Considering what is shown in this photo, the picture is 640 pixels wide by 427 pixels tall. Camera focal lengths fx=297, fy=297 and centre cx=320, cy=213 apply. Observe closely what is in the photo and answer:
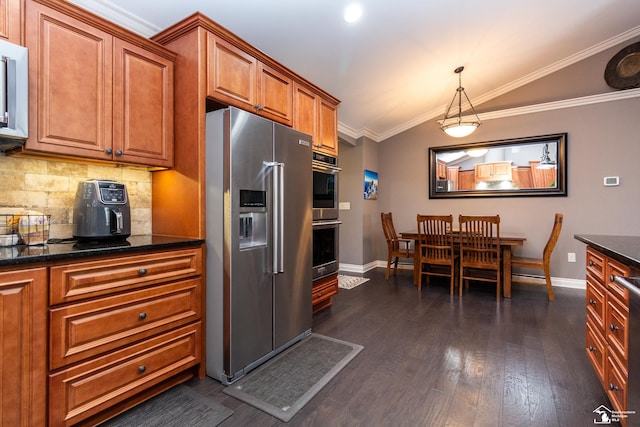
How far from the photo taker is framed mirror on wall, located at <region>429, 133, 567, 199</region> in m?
4.37

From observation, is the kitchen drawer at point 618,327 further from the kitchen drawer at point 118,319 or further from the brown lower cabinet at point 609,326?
the kitchen drawer at point 118,319

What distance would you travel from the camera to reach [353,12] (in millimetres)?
2566

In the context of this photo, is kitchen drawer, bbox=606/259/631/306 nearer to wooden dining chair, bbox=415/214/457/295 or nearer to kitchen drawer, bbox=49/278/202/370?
kitchen drawer, bbox=49/278/202/370

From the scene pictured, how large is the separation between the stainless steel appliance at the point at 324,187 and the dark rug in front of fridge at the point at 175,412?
175cm

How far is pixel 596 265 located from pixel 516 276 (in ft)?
10.1

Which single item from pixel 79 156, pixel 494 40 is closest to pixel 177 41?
pixel 79 156

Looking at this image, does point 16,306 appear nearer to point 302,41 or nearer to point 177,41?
point 177,41

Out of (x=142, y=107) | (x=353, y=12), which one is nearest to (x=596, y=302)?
(x=353, y=12)

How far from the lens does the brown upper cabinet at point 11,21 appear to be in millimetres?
1426

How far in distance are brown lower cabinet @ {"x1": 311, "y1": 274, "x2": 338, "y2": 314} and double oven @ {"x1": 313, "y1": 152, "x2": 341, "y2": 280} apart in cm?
8

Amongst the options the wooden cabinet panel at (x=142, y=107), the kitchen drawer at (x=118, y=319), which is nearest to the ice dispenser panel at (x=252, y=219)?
the kitchen drawer at (x=118, y=319)

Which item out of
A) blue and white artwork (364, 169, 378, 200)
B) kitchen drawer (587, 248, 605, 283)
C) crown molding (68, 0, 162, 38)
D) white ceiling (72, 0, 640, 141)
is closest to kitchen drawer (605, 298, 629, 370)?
kitchen drawer (587, 248, 605, 283)

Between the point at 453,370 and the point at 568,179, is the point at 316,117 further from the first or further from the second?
the point at 568,179

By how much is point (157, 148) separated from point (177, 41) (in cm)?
75
